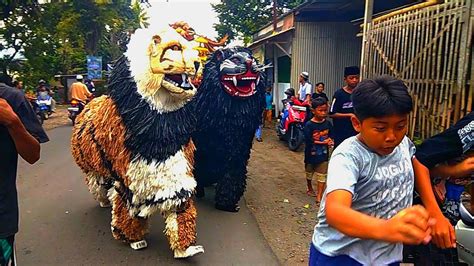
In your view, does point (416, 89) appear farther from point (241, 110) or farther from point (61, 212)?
point (61, 212)

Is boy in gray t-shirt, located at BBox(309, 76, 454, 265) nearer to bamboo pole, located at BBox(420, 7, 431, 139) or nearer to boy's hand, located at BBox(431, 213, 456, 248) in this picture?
boy's hand, located at BBox(431, 213, 456, 248)

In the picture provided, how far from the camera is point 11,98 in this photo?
7.47 feet

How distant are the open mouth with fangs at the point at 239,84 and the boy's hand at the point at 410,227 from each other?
3.54 m

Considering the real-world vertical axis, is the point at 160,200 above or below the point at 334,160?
below

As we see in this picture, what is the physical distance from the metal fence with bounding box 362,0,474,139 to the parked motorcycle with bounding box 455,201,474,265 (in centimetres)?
236

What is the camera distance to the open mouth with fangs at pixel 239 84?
471 centimetres

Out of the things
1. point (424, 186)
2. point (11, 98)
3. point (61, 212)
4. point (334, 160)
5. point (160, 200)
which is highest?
point (11, 98)

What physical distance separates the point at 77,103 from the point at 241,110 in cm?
908

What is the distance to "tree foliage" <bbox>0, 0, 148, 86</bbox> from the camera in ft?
49.1

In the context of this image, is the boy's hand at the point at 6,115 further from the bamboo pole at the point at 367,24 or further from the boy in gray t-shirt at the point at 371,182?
the bamboo pole at the point at 367,24

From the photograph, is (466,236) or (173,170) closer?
(466,236)

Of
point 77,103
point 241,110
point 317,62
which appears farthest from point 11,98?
point 77,103

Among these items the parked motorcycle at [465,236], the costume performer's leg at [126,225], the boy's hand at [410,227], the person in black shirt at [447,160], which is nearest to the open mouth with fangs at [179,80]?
the costume performer's leg at [126,225]

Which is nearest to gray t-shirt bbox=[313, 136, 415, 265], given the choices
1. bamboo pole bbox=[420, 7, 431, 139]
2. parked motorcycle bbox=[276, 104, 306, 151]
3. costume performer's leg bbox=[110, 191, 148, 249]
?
costume performer's leg bbox=[110, 191, 148, 249]
